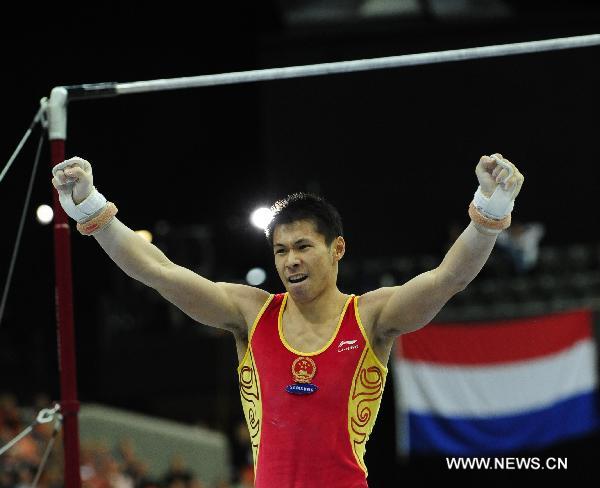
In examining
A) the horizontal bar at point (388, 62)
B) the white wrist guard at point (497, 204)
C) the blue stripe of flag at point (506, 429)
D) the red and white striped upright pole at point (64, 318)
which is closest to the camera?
the white wrist guard at point (497, 204)

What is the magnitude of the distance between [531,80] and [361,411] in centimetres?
1262

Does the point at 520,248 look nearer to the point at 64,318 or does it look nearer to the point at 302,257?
the point at 64,318

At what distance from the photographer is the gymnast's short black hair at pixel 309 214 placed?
3859mm

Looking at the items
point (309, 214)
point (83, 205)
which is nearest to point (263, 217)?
point (309, 214)

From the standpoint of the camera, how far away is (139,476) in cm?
1031

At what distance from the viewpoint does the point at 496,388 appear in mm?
10312

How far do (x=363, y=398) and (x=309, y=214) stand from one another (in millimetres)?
766

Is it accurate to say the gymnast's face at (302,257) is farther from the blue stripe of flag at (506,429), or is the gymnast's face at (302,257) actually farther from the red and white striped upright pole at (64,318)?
the blue stripe of flag at (506,429)

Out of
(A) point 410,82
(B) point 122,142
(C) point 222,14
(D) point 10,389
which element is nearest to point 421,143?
(A) point 410,82

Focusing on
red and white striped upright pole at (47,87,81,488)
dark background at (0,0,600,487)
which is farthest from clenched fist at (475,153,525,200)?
dark background at (0,0,600,487)

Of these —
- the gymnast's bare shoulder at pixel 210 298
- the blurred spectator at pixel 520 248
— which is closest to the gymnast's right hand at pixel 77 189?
the gymnast's bare shoulder at pixel 210 298

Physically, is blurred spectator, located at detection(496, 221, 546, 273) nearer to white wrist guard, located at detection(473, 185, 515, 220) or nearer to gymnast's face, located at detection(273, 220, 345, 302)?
gymnast's face, located at detection(273, 220, 345, 302)

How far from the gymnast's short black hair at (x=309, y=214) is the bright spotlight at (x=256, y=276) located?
7.65 metres

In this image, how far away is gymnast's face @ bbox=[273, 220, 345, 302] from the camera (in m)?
3.79
